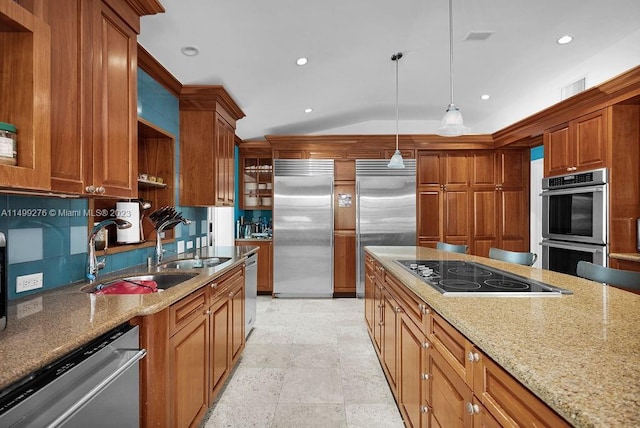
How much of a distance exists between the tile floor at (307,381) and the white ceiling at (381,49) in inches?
101

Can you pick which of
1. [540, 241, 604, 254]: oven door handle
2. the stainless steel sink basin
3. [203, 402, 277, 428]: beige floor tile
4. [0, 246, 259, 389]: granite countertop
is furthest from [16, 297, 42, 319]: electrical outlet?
[540, 241, 604, 254]: oven door handle

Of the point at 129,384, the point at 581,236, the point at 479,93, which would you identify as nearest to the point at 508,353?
the point at 129,384

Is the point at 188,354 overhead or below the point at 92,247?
below

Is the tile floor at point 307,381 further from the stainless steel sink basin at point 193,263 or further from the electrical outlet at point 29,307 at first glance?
the electrical outlet at point 29,307

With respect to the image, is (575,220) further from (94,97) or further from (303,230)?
(94,97)

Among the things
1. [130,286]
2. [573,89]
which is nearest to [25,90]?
[130,286]

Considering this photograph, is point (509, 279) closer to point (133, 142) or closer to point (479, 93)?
point (133, 142)

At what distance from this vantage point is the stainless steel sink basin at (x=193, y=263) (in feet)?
8.16

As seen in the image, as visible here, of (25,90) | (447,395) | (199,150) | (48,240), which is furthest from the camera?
(199,150)

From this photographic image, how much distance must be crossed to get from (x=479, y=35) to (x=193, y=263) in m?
3.16

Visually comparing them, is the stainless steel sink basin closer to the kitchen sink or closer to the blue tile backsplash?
the blue tile backsplash

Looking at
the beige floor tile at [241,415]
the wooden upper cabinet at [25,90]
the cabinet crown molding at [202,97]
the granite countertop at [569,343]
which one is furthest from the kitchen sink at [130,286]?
the cabinet crown molding at [202,97]

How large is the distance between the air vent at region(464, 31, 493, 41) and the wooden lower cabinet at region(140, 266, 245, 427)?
288cm

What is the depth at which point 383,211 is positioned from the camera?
478cm
